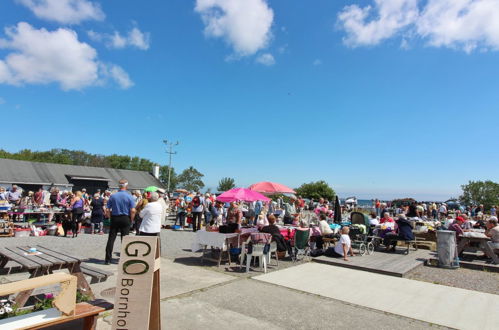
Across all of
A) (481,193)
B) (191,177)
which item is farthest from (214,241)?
(191,177)

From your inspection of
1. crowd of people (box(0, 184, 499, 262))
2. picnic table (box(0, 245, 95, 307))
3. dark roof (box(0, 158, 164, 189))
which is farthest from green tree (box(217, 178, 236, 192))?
picnic table (box(0, 245, 95, 307))

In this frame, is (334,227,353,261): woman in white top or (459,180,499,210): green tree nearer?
(334,227,353,261): woman in white top

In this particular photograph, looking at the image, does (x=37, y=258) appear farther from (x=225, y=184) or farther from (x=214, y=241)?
(x=225, y=184)

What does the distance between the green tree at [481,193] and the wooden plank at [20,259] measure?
38.9 metres

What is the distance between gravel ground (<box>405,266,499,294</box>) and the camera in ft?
21.0

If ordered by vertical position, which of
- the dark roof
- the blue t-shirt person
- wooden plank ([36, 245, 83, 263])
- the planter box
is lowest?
the planter box

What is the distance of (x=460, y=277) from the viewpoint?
7160 millimetres

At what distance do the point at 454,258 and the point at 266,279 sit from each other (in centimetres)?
538

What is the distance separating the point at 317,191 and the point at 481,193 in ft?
58.3

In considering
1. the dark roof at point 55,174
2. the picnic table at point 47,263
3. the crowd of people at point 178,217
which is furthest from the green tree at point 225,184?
the picnic table at point 47,263

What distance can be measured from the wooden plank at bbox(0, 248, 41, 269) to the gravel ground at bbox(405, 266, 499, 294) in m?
7.07

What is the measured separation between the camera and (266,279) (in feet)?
20.5

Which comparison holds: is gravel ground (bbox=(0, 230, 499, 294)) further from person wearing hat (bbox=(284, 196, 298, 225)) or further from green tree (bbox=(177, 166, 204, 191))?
green tree (bbox=(177, 166, 204, 191))

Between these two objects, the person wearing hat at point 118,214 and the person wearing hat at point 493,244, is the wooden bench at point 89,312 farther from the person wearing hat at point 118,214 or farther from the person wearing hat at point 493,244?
the person wearing hat at point 493,244
